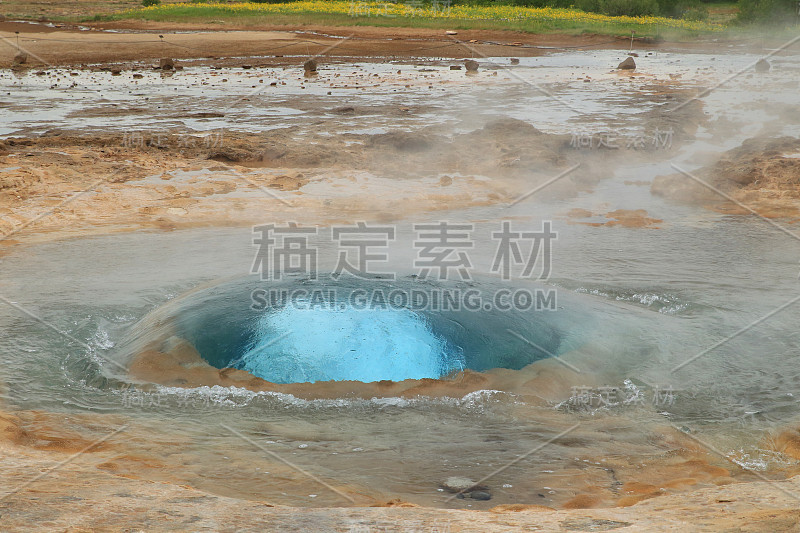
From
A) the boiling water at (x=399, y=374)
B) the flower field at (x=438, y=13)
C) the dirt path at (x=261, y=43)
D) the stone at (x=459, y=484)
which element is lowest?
the stone at (x=459, y=484)

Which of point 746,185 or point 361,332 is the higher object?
point 746,185

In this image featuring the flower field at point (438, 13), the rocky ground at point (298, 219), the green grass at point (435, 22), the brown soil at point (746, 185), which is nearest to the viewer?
the rocky ground at point (298, 219)

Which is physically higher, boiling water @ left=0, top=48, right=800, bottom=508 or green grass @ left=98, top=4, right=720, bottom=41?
green grass @ left=98, top=4, right=720, bottom=41

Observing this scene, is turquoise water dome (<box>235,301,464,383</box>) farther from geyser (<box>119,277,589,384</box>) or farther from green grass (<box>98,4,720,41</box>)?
green grass (<box>98,4,720,41</box>)

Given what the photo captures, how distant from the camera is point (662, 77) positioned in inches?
831

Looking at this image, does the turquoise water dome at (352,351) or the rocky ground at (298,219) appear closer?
the rocky ground at (298,219)

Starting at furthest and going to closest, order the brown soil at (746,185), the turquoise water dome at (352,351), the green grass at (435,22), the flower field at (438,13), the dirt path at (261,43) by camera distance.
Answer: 1. the flower field at (438,13)
2. the green grass at (435,22)
3. the dirt path at (261,43)
4. the brown soil at (746,185)
5. the turquoise water dome at (352,351)

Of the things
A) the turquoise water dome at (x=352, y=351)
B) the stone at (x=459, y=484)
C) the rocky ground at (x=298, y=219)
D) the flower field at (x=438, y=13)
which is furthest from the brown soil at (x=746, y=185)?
the flower field at (x=438, y=13)

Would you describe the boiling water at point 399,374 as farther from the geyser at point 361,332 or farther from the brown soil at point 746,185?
the brown soil at point 746,185

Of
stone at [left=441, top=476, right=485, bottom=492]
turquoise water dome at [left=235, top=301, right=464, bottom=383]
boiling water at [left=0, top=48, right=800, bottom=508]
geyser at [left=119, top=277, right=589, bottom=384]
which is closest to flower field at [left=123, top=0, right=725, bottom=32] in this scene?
boiling water at [left=0, top=48, right=800, bottom=508]

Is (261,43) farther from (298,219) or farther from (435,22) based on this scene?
(298,219)

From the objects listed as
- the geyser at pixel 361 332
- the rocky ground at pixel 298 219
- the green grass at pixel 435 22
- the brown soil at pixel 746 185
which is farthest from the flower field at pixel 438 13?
the geyser at pixel 361 332

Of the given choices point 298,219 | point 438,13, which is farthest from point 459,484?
point 438,13

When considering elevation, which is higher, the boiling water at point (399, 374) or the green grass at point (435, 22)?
the green grass at point (435, 22)
